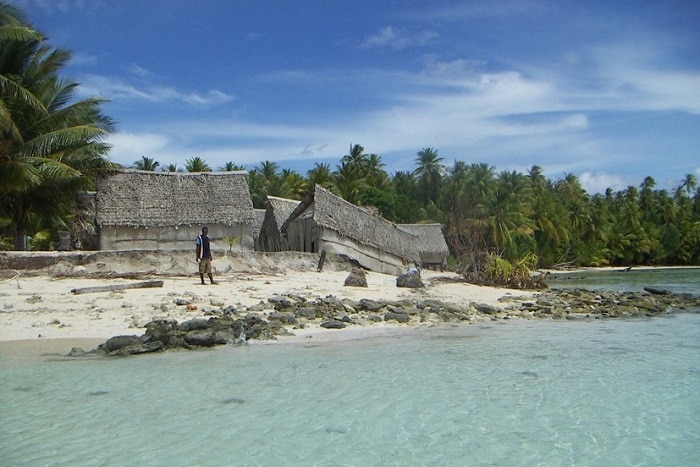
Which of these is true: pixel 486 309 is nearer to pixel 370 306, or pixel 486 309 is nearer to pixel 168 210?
pixel 370 306

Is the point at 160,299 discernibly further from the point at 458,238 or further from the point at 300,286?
the point at 458,238

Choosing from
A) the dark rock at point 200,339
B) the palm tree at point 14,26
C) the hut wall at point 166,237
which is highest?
the palm tree at point 14,26

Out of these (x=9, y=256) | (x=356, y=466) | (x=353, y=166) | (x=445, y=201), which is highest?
(x=353, y=166)

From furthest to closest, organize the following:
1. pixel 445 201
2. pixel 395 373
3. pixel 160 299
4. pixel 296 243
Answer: pixel 445 201, pixel 296 243, pixel 160 299, pixel 395 373

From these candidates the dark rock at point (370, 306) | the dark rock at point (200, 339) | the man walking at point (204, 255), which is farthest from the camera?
the man walking at point (204, 255)

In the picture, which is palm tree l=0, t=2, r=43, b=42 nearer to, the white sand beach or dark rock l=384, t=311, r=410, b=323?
the white sand beach

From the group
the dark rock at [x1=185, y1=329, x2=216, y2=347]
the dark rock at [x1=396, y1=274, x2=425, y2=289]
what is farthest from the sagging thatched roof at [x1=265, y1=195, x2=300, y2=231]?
the dark rock at [x1=185, y1=329, x2=216, y2=347]

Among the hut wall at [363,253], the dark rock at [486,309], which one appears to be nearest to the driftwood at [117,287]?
the dark rock at [486,309]

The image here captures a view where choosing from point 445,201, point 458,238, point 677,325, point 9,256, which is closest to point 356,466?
point 677,325

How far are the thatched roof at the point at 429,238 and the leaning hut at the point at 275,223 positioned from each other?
1048 cm

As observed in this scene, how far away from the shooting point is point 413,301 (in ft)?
45.1

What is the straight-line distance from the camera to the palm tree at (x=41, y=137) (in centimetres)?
1936

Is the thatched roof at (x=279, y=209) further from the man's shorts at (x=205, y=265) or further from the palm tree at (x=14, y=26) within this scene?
the man's shorts at (x=205, y=265)

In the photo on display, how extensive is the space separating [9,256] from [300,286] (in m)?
7.08
